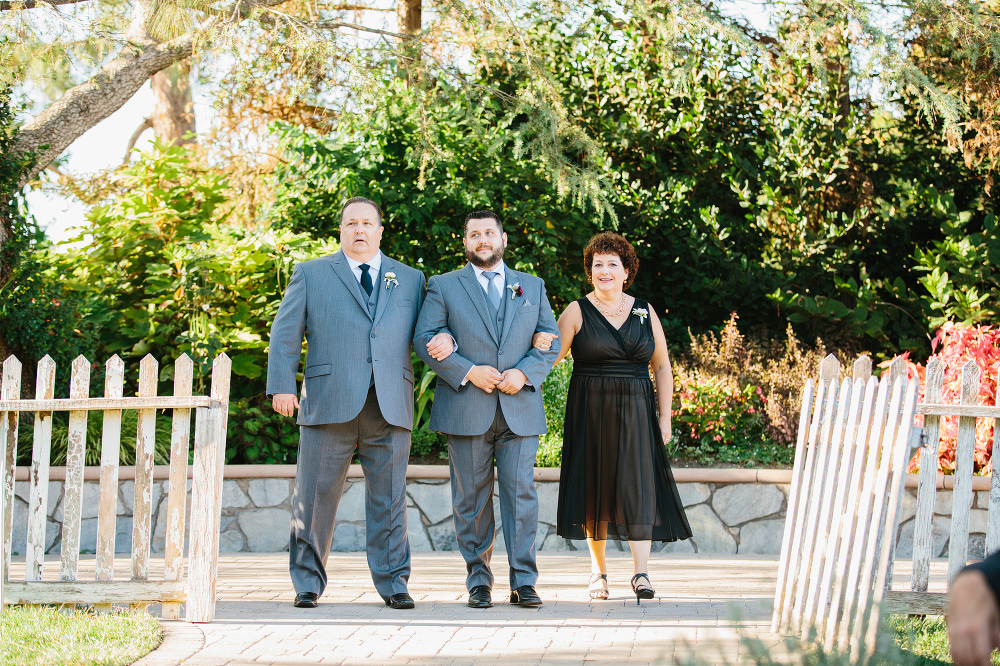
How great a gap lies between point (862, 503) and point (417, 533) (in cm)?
394

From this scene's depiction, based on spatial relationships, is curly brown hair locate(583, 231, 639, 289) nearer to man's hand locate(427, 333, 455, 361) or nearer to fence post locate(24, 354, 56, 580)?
man's hand locate(427, 333, 455, 361)

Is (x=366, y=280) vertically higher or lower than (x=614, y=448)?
higher

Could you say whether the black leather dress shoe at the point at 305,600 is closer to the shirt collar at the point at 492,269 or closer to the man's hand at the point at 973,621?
the shirt collar at the point at 492,269

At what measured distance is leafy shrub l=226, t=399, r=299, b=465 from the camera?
23.3 feet

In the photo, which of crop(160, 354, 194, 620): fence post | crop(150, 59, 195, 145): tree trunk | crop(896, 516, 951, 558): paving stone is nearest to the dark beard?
crop(160, 354, 194, 620): fence post

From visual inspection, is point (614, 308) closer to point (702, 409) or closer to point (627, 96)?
point (702, 409)

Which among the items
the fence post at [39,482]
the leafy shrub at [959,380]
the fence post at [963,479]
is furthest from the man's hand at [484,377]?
the leafy shrub at [959,380]

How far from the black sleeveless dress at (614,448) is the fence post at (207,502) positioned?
1.67 meters

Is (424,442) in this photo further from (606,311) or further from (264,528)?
(606,311)

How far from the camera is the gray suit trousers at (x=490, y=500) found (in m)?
4.36

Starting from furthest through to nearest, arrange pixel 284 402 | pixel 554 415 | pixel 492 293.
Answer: pixel 554 415
pixel 492 293
pixel 284 402

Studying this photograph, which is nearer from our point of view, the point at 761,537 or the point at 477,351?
the point at 477,351

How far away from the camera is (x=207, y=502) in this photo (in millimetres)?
3967

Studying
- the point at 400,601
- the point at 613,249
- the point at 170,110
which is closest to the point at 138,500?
the point at 400,601
